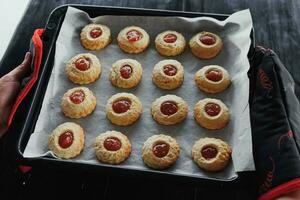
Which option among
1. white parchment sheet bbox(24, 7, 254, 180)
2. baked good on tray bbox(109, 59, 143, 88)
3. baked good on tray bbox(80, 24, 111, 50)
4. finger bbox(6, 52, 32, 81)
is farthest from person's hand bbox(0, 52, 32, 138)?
baked good on tray bbox(109, 59, 143, 88)

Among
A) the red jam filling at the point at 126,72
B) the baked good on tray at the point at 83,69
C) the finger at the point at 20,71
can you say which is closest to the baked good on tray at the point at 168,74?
the red jam filling at the point at 126,72

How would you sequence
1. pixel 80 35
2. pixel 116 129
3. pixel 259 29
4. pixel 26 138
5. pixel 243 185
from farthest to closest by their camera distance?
1. pixel 259 29
2. pixel 80 35
3. pixel 116 129
4. pixel 26 138
5. pixel 243 185

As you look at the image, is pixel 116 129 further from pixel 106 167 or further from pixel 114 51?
pixel 114 51

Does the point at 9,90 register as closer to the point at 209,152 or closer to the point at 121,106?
the point at 121,106

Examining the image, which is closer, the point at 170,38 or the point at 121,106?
the point at 121,106

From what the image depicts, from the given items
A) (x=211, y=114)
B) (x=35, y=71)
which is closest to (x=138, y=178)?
(x=211, y=114)

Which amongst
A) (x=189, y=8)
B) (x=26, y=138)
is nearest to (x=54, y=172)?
(x=26, y=138)

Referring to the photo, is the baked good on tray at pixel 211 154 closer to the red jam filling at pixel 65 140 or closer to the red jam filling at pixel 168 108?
the red jam filling at pixel 168 108
